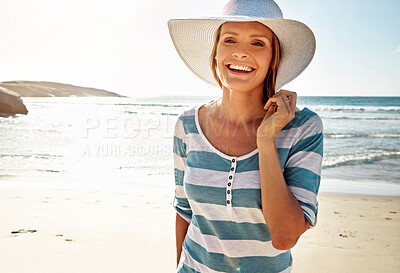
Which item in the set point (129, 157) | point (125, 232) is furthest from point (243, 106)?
point (129, 157)

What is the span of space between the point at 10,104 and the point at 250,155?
72.5 ft

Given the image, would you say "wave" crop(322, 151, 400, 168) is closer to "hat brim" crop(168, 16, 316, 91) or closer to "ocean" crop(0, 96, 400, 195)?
"ocean" crop(0, 96, 400, 195)

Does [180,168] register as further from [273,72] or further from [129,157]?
[129,157]

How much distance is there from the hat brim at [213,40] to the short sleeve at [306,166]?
0.40 m

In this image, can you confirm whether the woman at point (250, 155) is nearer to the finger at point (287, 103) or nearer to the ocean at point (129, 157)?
the finger at point (287, 103)

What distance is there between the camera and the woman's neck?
168cm

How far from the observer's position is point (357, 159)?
32.7ft

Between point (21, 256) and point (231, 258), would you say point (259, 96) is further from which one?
point (21, 256)

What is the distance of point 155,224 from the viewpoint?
5.01m

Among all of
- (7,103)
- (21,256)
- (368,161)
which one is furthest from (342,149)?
(7,103)

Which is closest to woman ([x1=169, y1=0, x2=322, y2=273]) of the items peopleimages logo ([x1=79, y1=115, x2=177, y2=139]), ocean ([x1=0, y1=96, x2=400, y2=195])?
ocean ([x1=0, y1=96, x2=400, y2=195])

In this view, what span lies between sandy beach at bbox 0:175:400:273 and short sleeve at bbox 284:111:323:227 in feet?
8.93

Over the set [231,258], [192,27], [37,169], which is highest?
[192,27]

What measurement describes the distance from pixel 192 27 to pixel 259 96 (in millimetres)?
521
